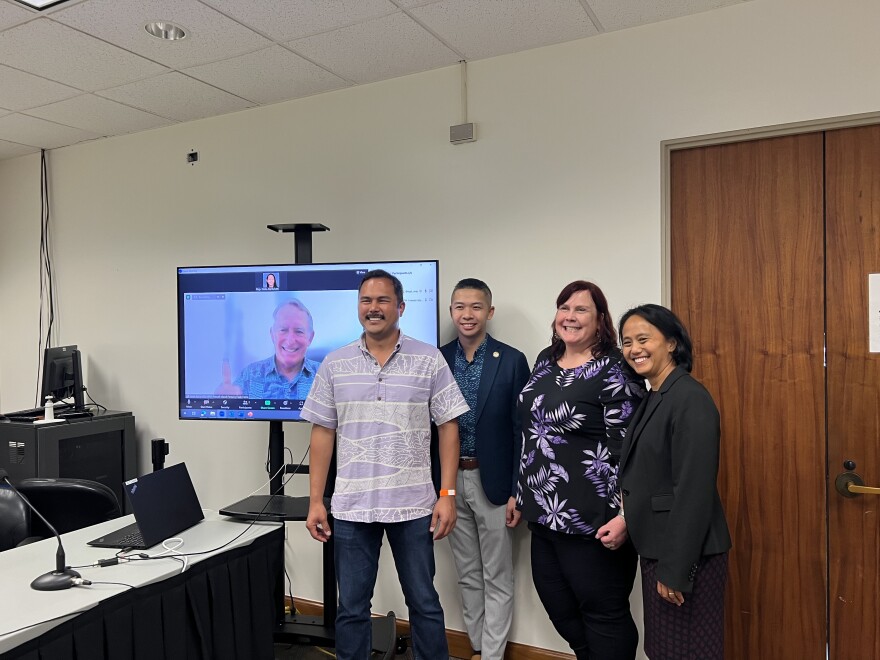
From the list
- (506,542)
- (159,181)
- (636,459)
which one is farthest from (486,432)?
(159,181)

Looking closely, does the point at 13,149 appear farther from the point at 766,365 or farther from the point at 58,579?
the point at 766,365

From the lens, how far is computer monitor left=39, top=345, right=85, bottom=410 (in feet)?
12.1

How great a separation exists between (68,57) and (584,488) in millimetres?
2823

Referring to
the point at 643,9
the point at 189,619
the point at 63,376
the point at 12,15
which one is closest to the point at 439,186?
the point at 643,9

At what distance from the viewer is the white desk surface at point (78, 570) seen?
1.52 m

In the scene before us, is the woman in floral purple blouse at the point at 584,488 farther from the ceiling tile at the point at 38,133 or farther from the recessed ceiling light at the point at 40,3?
the ceiling tile at the point at 38,133

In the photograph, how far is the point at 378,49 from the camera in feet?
9.15

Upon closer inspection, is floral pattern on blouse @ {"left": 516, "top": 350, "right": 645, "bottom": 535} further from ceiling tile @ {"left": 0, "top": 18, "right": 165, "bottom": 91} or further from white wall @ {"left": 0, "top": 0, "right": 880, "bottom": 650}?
ceiling tile @ {"left": 0, "top": 18, "right": 165, "bottom": 91}

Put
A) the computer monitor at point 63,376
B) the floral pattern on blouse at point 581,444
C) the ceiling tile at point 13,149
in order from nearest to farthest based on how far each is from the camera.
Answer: the floral pattern on blouse at point 581,444 < the computer monitor at point 63,376 < the ceiling tile at point 13,149

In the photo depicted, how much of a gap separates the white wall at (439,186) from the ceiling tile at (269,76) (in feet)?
0.35

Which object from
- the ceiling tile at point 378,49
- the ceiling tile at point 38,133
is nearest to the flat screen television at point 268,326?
the ceiling tile at point 378,49

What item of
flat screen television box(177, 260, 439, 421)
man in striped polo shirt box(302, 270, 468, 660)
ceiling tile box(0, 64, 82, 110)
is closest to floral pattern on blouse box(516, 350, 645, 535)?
man in striped polo shirt box(302, 270, 468, 660)

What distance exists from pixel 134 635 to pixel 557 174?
2235 millimetres

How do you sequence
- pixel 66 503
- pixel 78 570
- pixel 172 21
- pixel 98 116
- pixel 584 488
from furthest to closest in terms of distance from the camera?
pixel 98 116
pixel 66 503
pixel 172 21
pixel 584 488
pixel 78 570
